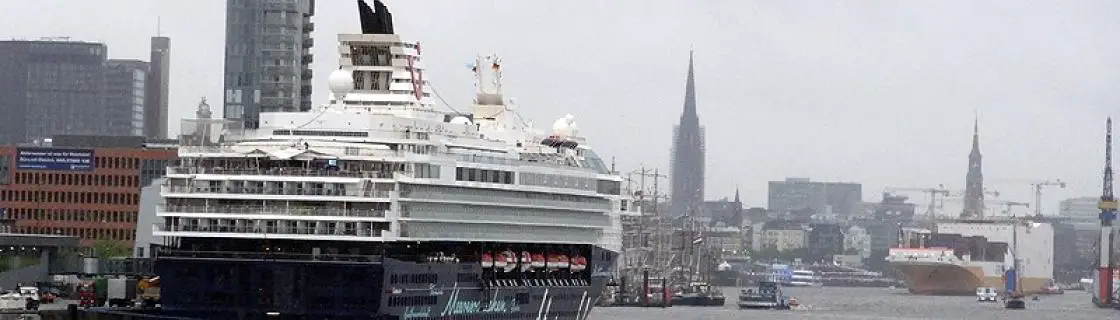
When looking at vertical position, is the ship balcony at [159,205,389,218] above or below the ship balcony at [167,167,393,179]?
below

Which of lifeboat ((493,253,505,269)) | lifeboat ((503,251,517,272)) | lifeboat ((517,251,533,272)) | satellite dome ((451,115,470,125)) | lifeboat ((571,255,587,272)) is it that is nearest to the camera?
lifeboat ((493,253,505,269))

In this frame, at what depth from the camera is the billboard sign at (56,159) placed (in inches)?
6905

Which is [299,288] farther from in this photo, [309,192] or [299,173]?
[299,173]

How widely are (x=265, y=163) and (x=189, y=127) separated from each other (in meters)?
10.9

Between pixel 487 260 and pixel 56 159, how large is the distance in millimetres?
65915

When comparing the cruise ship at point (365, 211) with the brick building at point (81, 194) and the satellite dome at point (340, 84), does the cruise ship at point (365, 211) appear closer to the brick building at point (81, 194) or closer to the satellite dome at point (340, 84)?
the satellite dome at point (340, 84)

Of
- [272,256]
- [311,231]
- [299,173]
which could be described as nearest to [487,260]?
[311,231]

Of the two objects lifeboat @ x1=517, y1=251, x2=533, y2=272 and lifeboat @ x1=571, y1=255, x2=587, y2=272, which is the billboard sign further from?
lifeboat @ x1=517, y1=251, x2=533, y2=272

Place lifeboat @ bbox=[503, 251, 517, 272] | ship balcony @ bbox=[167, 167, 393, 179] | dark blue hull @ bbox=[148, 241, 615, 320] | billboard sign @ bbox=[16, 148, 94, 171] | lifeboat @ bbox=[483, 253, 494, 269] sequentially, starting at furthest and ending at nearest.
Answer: billboard sign @ bbox=[16, 148, 94, 171] → lifeboat @ bbox=[503, 251, 517, 272] → lifeboat @ bbox=[483, 253, 494, 269] → ship balcony @ bbox=[167, 167, 393, 179] → dark blue hull @ bbox=[148, 241, 615, 320]

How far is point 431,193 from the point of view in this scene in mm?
110062

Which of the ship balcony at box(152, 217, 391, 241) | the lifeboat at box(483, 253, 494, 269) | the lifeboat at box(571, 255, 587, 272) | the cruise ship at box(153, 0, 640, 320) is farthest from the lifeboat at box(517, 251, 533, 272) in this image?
the ship balcony at box(152, 217, 391, 241)

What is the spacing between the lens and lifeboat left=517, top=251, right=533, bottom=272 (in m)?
120

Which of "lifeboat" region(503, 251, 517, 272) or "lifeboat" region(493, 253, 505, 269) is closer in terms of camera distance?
"lifeboat" region(493, 253, 505, 269)

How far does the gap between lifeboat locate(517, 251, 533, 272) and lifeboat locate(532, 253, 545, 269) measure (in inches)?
13.0
